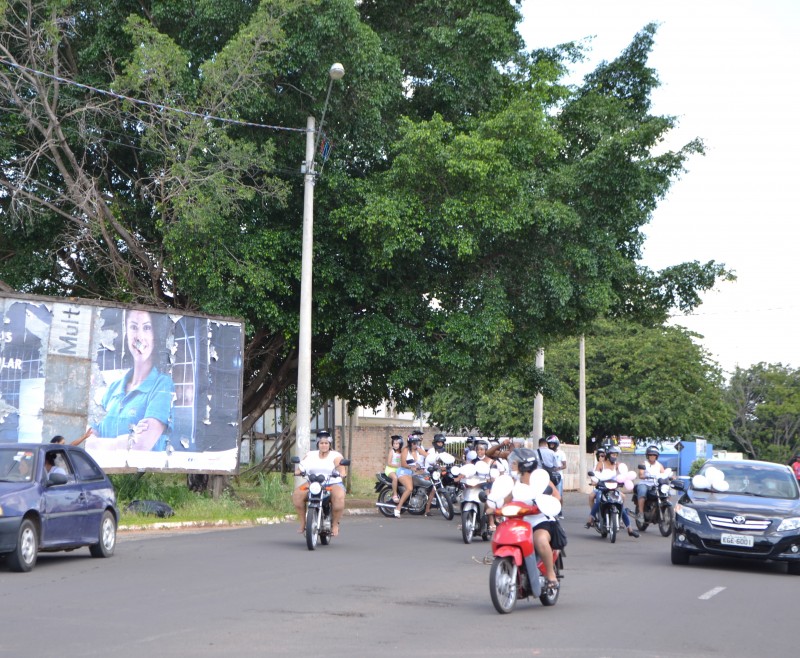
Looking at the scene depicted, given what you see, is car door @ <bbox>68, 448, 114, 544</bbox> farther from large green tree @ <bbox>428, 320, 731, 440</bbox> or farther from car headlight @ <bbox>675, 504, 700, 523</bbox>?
large green tree @ <bbox>428, 320, 731, 440</bbox>

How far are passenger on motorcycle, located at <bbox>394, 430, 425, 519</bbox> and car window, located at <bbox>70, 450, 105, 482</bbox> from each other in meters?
10.2

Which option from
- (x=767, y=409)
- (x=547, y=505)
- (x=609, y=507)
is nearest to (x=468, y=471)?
(x=609, y=507)

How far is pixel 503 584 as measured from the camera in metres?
10.3

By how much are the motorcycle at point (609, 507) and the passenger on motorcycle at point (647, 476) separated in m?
1.97

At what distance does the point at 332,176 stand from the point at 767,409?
62588 millimetres

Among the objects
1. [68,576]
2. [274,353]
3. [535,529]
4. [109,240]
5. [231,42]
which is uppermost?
[231,42]

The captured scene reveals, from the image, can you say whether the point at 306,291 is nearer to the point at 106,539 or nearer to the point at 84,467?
the point at 84,467

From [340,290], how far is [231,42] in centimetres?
641

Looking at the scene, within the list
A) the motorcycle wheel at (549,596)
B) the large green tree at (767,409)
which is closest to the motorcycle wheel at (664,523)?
the motorcycle wheel at (549,596)

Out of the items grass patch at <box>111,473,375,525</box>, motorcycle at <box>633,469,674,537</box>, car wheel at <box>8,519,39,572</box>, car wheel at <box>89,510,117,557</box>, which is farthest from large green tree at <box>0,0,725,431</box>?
car wheel at <box>8,519,39,572</box>

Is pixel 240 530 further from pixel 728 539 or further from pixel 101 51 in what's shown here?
pixel 101 51

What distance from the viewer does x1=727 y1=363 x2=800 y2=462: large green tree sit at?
80.1m

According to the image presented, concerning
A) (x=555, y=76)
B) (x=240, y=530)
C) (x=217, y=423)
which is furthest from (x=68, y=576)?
(x=555, y=76)

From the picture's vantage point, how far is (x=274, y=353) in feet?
90.4
